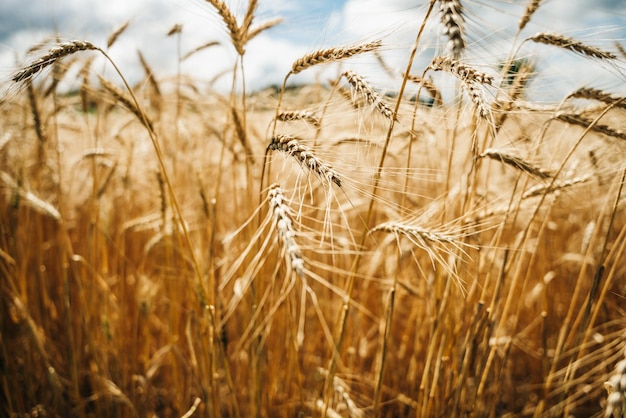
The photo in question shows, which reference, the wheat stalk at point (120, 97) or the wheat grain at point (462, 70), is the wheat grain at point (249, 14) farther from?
the wheat grain at point (462, 70)

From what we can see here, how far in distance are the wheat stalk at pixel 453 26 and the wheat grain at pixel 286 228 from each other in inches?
23.8

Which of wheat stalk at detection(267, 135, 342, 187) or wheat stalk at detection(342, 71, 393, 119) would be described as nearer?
wheat stalk at detection(267, 135, 342, 187)

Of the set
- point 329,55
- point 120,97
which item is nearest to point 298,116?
point 329,55

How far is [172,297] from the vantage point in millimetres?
1600

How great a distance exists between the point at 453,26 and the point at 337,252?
0.72 metres

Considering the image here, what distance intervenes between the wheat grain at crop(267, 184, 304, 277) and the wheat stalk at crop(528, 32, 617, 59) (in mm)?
995

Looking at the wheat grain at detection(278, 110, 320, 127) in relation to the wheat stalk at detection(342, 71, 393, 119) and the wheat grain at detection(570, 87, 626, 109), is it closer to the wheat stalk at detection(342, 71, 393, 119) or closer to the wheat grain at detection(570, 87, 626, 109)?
the wheat stalk at detection(342, 71, 393, 119)

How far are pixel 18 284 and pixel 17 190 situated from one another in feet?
1.69

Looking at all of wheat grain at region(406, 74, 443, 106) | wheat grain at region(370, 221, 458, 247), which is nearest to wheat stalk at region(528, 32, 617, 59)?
wheat grain at region(406, 74, 443, 106)

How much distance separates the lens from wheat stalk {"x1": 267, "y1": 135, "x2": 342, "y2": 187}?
0.84 meters

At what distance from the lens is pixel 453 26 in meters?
0.98

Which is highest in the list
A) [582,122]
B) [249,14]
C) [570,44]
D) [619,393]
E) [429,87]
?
[249,14]

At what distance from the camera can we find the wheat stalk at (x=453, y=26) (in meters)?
0.98

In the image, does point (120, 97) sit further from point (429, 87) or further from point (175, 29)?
point (429, 87)
